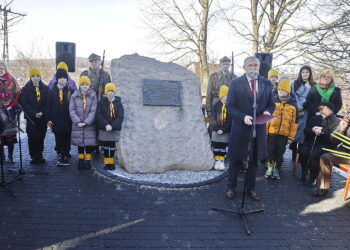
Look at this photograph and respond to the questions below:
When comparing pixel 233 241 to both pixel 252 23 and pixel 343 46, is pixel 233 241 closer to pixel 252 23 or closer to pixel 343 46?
pixel 343 46

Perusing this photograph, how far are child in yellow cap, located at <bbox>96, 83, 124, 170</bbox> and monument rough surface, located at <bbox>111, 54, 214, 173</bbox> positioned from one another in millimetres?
180

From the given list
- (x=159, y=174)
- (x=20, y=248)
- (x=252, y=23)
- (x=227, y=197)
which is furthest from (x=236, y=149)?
(x=252, y=23)

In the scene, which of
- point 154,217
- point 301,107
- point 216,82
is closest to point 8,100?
point 154,217

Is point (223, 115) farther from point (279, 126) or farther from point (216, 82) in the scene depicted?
point (216, 82)

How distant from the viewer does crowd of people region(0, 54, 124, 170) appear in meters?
4.91

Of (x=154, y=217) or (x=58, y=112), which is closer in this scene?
(x=154, y=217)

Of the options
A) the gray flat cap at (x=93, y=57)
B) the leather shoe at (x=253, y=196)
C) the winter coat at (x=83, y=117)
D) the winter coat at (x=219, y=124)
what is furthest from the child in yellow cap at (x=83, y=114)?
the leather shoe at (x=253, y=196)

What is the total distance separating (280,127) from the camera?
5008 millimetres

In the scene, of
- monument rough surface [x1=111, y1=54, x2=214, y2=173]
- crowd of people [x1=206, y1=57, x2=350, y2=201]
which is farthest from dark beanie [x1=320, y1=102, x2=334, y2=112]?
monument rough surface [x1=111, y1=54, x2=214, y2=173]

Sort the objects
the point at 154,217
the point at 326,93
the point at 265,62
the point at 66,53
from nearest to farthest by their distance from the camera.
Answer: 1. the point at 154,217
2. the point at 326,93
3. the point at 66,53
4. the point at 265,62

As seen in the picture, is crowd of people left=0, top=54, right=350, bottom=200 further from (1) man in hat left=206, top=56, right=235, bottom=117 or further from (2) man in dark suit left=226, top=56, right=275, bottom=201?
(1) man in hat left=206, top=56, right=235, bottom=117

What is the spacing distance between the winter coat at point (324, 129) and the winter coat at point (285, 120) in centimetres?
26

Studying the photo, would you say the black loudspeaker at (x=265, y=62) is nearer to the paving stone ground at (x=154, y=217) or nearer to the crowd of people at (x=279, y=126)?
the crowd of people at (x=279, y=126)

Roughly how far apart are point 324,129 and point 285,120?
615 mm
